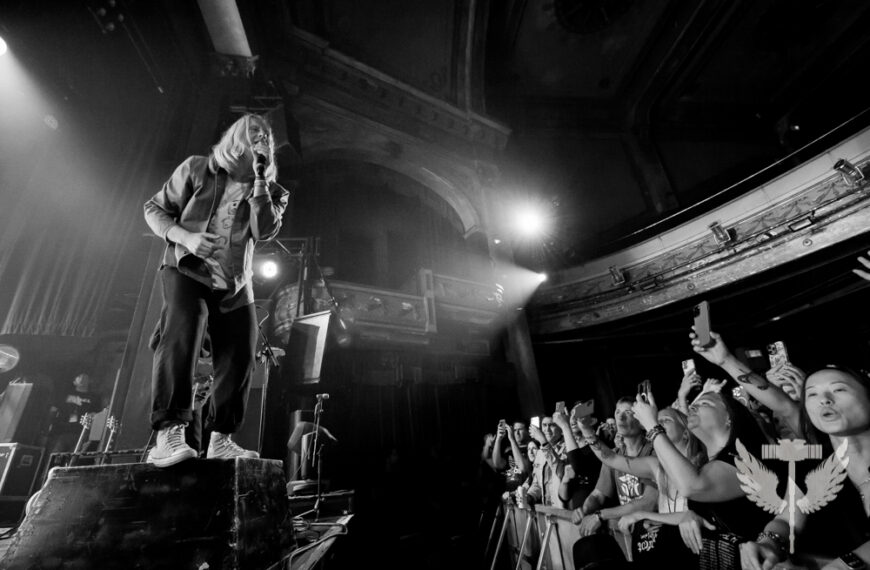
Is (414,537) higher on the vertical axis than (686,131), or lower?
lower

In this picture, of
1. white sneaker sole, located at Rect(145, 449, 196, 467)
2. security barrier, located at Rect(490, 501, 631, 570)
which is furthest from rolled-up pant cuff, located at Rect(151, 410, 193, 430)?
security barrier, located at Rect(490, 501, 631, 570)

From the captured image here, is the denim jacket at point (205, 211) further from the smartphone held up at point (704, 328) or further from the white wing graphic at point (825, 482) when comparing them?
the white wing graphic at point (825, 482)

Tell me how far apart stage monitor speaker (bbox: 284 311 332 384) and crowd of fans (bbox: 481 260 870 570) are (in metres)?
3.94

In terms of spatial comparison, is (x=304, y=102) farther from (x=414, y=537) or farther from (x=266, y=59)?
(x=414, y=537)

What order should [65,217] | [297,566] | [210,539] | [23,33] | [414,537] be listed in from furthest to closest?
[414,537] < [65,217] < [23,33] < [297,566] < [210,539]

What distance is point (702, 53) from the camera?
11312 millimetres

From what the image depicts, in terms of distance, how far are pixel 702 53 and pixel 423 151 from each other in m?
9.06

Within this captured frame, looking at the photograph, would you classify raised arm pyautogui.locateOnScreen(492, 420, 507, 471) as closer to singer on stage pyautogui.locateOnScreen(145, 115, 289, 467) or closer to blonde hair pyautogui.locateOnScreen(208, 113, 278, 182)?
singer on stage pyautogui.locateOnScreen(145, 115, 289, 467)

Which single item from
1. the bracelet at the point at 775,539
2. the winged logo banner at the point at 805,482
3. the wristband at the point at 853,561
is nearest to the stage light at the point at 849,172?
the winged logo banner at the point at 805,482

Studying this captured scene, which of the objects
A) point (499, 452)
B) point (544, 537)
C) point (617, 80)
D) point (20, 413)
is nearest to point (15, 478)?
point (20, 413)

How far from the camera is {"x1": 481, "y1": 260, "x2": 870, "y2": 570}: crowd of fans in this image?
4.51 feet

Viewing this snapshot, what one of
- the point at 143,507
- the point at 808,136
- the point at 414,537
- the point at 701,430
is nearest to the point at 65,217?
the point at 143,507

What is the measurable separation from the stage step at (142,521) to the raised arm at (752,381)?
2271 millimetres

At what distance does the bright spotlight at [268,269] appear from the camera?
23.7 ft
